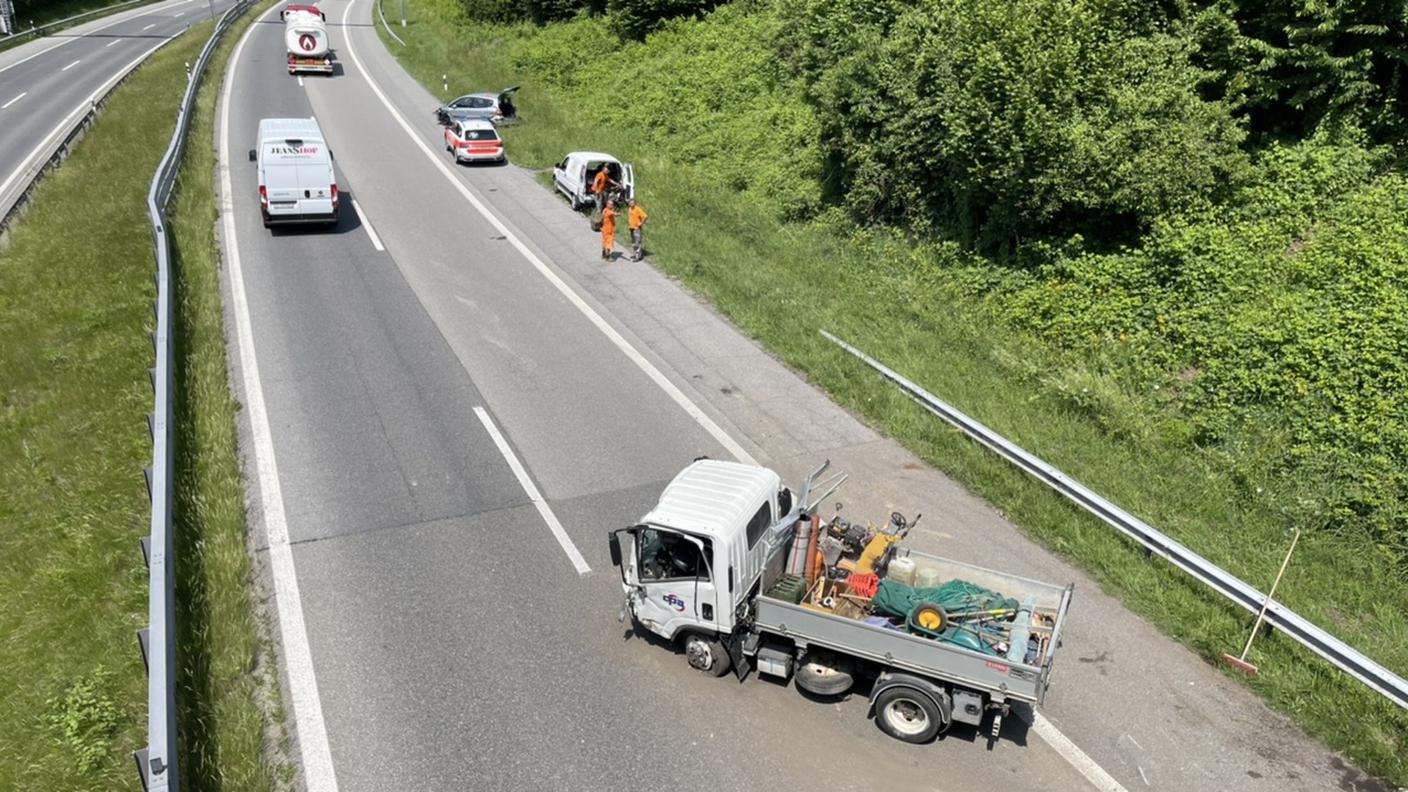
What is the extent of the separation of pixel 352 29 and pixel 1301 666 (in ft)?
191

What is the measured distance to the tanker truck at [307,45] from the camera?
4091 cm

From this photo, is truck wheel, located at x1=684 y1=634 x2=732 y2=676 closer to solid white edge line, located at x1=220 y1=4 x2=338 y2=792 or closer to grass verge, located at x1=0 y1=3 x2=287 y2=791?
solid white edge line, located at x1=220 y1=4 x2=338 y2=792

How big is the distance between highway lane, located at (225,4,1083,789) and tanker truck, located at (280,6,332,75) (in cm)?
2426

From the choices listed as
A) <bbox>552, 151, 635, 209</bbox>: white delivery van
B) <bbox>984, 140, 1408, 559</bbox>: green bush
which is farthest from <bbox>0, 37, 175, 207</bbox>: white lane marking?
<bbox>984, 140, 1408, 559</bbox>: green bush

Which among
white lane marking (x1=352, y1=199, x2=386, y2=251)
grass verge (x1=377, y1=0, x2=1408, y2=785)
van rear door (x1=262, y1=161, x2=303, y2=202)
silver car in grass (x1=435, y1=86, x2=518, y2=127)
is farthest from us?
silver car in grass (x1=435, y1=86, x2=518, y2=127)

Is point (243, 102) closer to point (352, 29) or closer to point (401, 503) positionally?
point (352, 29)

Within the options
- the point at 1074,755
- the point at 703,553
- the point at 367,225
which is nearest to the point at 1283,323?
the point at 1074,755

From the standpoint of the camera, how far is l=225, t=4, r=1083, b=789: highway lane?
8180mm

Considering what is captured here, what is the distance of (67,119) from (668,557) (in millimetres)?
38121

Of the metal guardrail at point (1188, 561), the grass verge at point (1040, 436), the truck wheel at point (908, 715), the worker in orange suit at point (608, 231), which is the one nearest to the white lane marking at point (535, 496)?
the truck wheel at point (908, 715)

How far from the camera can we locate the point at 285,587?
10.2 metres

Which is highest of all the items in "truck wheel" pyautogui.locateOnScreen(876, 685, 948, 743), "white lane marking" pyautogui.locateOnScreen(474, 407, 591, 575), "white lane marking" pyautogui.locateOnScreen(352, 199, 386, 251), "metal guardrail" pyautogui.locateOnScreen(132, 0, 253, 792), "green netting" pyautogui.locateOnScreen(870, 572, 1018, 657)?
"metal guardrail" pyautogui.locateOnScreen(132, 0, 253, 792)

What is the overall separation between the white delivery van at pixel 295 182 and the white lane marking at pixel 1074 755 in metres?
19.3

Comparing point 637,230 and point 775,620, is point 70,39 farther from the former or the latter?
point 775,620
